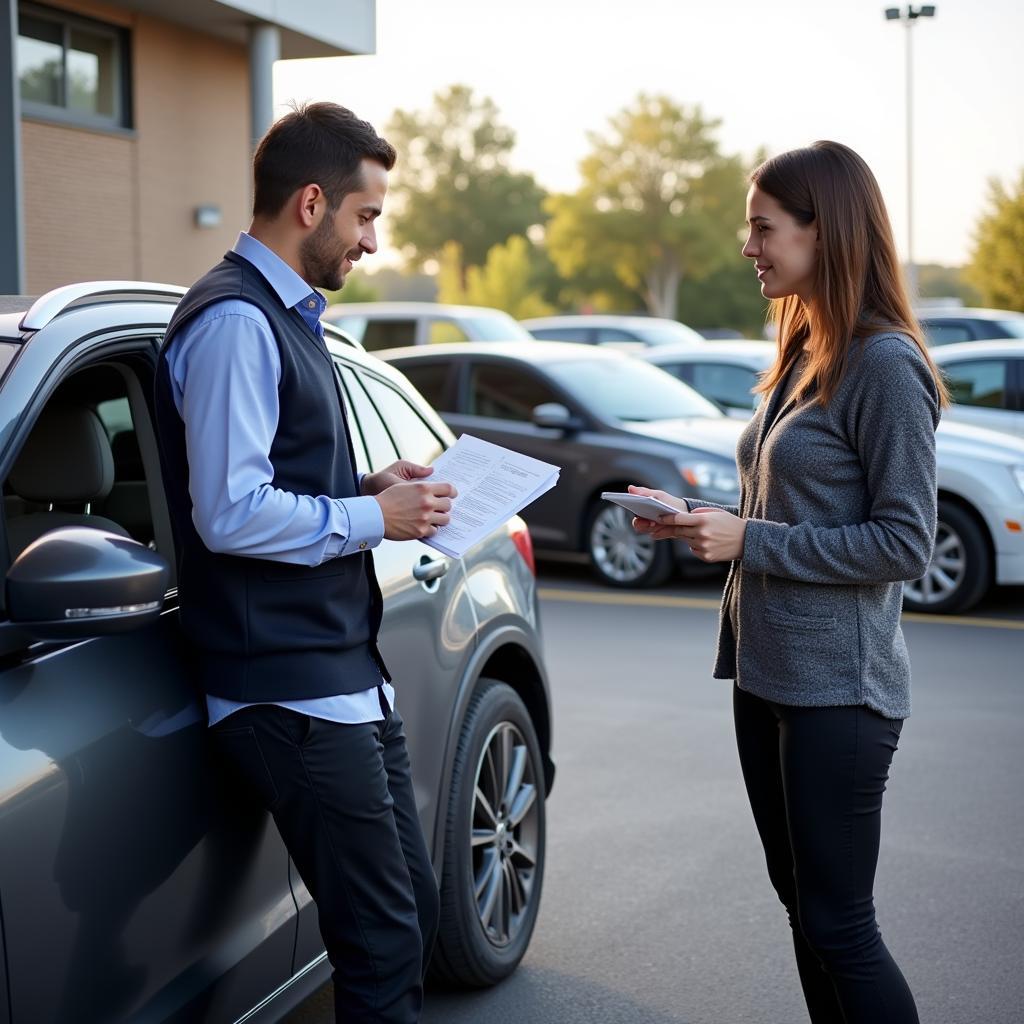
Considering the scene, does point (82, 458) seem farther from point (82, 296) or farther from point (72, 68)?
point (72, 68)

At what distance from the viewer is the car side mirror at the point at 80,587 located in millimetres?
2131

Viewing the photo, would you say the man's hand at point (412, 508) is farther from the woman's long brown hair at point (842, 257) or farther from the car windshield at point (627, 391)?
the car windshield at point (627, 391)

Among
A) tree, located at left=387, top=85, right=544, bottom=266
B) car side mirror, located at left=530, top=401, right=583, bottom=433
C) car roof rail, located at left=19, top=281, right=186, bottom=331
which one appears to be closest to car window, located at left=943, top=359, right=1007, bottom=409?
car side mirror, located at left=530, top=401, right=583, bottom=433

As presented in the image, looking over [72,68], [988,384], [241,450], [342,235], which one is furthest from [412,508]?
[72,68]

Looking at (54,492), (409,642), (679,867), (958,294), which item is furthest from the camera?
(958,294)

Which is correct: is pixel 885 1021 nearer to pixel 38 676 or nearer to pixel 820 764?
pixel 820 764

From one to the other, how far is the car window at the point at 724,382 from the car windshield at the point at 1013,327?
374cm

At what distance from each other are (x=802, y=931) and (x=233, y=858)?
110 cm

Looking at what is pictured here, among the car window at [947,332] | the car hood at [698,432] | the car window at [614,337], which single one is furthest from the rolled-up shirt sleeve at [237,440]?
the car window at [614,337]

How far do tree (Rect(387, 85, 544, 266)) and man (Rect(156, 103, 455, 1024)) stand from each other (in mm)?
106414

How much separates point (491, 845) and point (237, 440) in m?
1.79

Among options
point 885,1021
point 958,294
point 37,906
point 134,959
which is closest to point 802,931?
point 885,1021

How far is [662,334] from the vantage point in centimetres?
2283

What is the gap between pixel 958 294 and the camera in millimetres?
136625
